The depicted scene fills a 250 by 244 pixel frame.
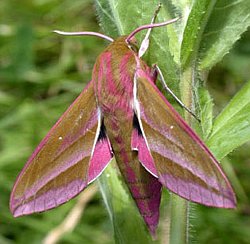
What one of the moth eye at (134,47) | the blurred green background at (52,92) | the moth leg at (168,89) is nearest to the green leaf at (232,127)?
the moth leg at (168,89)

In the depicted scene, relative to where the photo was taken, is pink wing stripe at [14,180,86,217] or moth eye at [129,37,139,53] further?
moth eye at [129,37,139,53]

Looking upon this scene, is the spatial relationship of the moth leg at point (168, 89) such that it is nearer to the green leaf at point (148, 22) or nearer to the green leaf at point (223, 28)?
the green leaf at point (148, 22)

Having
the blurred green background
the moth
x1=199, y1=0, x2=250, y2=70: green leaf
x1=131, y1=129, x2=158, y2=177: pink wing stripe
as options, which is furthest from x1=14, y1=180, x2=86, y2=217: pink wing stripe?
the blurred green background

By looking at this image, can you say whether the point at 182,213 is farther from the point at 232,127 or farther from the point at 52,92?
the point at 52,92

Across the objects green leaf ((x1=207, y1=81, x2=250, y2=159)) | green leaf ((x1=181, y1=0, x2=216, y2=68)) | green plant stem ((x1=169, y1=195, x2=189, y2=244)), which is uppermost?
green leaf ((x1=181, y1=0, x2=216, y2=68))

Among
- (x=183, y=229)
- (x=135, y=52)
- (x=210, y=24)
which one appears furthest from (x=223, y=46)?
(x=183, y=229)

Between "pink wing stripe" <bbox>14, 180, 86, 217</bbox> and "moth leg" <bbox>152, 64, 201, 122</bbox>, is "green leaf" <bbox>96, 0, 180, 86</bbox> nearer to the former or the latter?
"moth leg" <bbox>152, 64, 201, 122</bbox>

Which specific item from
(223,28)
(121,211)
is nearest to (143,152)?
(121,211)
